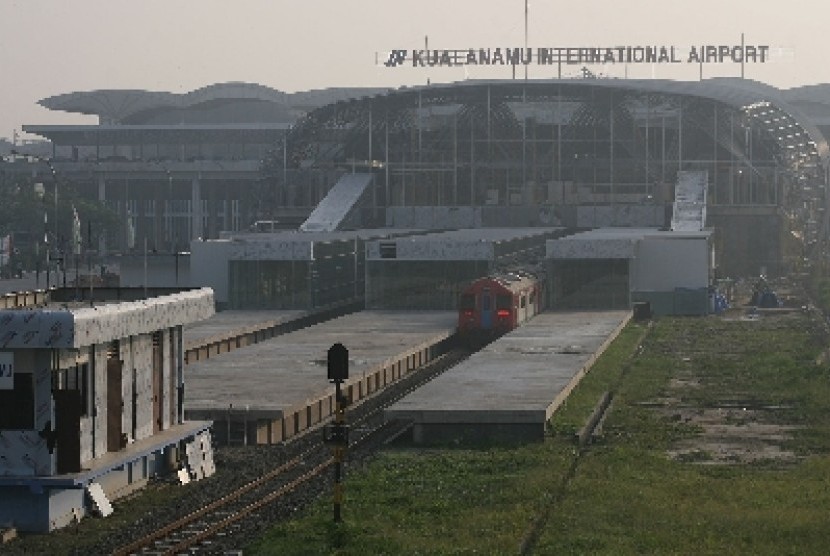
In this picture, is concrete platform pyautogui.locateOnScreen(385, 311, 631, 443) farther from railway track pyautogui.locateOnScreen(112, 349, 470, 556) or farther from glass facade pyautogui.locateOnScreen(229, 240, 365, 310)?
glass facade pyautogui.locateOnScreen(229, 240, 365, 310)

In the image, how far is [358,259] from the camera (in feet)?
290

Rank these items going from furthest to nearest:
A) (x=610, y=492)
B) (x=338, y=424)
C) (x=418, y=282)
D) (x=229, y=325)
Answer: (x=418, y=282) → (x=229, y=325) → (x=610, y=492) → (x=338, y=424)

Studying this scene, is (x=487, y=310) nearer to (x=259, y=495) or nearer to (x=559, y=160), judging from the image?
(x=259, y=495)

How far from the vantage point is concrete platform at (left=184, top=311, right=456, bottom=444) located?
40.1 metres

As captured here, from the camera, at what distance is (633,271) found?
86375mm

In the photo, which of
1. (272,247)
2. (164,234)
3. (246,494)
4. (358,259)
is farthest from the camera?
(164,234)

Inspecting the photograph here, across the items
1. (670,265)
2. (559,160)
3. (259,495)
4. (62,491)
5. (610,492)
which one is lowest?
(259,495)

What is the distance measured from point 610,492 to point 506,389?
1359 centimetres

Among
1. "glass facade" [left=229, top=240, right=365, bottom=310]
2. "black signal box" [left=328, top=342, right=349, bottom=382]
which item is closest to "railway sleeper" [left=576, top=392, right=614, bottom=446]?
"black signal box" [left=328, top=342, right=349, bottom=382]

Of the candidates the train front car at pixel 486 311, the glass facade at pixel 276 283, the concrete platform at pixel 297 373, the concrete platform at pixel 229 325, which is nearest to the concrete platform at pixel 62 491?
the concrete platform at pixel 297 373

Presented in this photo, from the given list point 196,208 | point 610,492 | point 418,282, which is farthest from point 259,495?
point 196,208

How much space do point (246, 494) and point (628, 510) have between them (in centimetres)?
731

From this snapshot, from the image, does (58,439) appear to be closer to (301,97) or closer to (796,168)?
(796,168)

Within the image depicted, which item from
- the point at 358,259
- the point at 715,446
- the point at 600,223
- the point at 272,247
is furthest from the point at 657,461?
the point at 600,223
